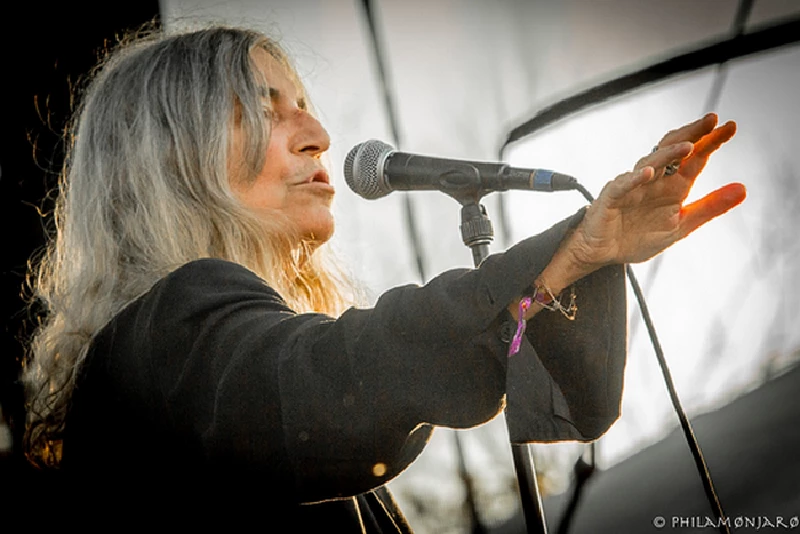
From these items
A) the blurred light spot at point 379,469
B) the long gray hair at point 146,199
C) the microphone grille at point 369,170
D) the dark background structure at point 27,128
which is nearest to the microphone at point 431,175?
the microphone grille at point 369,170

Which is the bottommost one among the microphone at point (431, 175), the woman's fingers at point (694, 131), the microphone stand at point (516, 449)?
the microphone stand at point (516, 449)

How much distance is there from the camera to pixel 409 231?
2398 millimetres

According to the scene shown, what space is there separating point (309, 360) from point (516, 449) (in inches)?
17.7

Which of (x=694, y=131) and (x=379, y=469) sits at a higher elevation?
(x=694, y=131)

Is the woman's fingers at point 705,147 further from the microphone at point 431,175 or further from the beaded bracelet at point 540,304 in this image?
the microphone at point 431,175

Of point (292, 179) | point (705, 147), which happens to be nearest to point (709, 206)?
point (705, 147)

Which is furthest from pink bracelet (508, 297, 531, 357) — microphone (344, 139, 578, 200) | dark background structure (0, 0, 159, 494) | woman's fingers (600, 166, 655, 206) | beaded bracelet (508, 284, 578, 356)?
dark background structure (0, 0, 159, 494)

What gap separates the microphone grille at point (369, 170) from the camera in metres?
1.24

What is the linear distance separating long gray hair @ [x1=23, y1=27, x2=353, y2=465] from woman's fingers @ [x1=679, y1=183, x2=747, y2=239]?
2.23ft

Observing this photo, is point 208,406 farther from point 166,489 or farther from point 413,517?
point 413,517

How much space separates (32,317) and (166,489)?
74 cm

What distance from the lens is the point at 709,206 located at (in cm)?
75

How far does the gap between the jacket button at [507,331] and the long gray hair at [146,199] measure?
0.56 metres

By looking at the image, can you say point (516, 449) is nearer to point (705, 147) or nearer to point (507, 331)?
point (507, 331)
